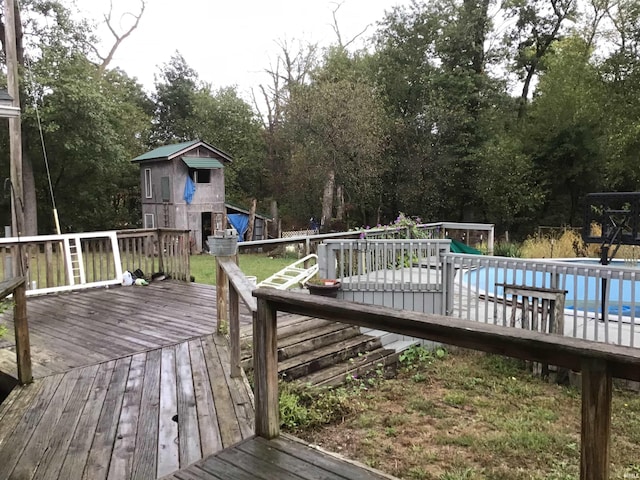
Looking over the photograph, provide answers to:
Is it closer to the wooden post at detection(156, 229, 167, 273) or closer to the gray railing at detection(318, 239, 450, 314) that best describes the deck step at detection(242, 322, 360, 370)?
the gray railing at detection(318, 239, 450, 314)

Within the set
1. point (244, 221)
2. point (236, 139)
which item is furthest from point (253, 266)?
point (236, 139)

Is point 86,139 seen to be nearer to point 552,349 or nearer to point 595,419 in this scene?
point 552,349

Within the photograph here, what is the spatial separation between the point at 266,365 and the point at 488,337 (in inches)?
44.3

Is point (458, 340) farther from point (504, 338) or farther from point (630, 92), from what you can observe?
point (630, 92)

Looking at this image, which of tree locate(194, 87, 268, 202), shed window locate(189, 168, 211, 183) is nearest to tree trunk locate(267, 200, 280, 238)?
tree locate(194, 87, 268, 202)

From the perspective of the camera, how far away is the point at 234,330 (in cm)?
325

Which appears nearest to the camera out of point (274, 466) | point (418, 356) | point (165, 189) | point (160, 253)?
point (274, 466)

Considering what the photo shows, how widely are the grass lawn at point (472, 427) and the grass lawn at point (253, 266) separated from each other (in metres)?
6.07

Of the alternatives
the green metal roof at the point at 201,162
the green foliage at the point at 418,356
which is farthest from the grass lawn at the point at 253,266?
the green foliage at the point at 418,356

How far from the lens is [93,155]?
59.4ft

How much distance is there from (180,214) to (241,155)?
306 inches

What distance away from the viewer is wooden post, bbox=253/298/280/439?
227 centimetres

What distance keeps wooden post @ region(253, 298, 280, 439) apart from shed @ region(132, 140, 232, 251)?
1635 centimetres

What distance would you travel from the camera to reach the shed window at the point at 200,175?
750 inches
